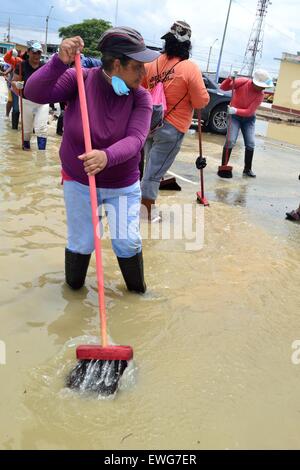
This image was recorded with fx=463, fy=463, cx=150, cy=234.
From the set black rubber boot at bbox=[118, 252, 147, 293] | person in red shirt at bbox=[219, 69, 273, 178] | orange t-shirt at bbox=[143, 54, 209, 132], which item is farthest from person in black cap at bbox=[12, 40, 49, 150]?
black rubber boot at bbox=[118, 252, 147, 293]

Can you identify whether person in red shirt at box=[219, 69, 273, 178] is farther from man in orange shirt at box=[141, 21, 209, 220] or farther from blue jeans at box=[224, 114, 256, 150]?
man in orange shirt at box=[141, 21, 209, 220]

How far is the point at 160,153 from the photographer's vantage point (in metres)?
4.96

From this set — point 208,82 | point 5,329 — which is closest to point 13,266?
point 5,329

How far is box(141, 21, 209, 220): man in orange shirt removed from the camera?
4.64 meters

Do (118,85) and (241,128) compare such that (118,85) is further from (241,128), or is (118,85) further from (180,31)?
(241,128)

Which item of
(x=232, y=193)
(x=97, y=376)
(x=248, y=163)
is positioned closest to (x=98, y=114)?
→ (x=97, y=376)

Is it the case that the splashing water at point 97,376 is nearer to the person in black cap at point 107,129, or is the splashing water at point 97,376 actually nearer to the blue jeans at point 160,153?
the person in black cap at point 107,129

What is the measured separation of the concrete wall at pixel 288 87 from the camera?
29.7 m

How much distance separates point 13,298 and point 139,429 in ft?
4.89

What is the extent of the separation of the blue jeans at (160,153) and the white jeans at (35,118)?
324cm

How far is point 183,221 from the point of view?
5375 millimetres

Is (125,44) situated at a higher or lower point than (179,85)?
higher

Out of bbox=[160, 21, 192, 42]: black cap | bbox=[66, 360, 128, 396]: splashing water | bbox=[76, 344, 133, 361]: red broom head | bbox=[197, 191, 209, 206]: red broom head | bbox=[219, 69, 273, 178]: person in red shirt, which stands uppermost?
bbox=[160, 21, 192, 42]: black cap

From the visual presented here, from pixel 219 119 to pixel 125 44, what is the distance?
1124cm
